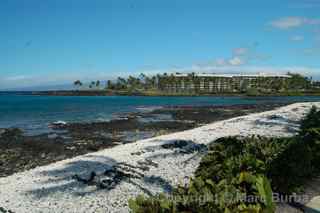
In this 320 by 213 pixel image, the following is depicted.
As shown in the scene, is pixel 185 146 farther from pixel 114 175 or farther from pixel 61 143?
pixel 61 143

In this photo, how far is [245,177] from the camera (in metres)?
6.86

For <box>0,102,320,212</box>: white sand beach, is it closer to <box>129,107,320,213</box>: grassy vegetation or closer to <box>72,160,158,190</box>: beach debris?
<box>72,160,158,190</box>: beach debris

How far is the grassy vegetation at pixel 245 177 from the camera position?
222 inches

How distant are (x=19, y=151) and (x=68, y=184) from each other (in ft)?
35.5

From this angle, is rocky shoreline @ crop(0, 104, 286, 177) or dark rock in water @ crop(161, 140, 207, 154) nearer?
dark rock in water @ crop(161, 140, 207, 154)

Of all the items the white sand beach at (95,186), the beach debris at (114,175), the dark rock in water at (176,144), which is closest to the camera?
the white sand beach at (95,186)

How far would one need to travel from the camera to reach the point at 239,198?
19.4 feet

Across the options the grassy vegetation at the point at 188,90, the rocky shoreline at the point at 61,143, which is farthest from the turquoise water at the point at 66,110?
the grassy vegetation at the point at 188,90

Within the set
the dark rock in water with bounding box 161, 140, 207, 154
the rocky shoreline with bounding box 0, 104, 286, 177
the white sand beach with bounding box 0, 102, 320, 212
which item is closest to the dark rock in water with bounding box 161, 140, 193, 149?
the dark rock in water with bounding box 161, 140, 207, 154

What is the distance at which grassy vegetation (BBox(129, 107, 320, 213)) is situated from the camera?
18.5 ft

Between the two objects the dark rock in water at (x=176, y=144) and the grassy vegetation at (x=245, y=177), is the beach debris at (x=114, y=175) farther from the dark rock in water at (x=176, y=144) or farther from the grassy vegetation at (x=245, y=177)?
the dark rock in water at (x=176, y=144)

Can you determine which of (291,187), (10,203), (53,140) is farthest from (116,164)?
(53,140)

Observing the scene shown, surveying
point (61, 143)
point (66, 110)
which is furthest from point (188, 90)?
point (61, 143)

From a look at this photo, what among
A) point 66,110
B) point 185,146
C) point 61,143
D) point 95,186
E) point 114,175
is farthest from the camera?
point 66,110
